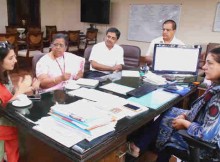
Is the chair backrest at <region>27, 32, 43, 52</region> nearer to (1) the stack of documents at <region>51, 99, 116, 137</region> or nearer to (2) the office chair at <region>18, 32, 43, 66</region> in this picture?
(2) the office chair at <region>18, 32, 43, 66</region>

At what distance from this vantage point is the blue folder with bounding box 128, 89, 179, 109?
1.48 meters

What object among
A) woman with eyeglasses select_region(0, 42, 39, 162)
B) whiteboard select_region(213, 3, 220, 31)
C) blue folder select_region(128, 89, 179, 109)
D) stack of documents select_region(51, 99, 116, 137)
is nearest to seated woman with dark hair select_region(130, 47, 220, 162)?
blue folder select_region(128, 89, 179, 109)

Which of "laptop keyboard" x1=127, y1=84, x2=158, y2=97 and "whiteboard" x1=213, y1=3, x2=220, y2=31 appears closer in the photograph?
"laptop keyboard" x1=127, y1=84, x2=158, y2=97

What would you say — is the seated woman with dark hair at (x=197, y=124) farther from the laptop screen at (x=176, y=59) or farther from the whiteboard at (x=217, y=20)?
the whiteboard at (x=217, y=20)

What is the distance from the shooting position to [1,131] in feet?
4.64

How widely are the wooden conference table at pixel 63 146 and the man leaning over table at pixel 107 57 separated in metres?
1.24

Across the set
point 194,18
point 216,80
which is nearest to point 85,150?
point 216,80

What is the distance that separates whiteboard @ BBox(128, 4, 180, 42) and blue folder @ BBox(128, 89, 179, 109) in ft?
13.1

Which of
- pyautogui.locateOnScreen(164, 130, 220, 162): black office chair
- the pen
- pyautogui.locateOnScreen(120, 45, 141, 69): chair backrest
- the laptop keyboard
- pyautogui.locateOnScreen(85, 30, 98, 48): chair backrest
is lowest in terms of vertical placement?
pyautogui.locateOnScreen(164, 130, 220, 162): black office chair

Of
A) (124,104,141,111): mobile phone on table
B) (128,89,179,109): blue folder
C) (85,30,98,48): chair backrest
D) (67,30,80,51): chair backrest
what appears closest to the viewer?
(124,104,141,111): mobile phone on table

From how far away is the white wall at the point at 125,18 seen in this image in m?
4.84

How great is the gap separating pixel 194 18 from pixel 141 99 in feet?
13.6

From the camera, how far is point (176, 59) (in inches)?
86.7

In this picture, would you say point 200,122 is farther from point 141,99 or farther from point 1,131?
point 1,131
